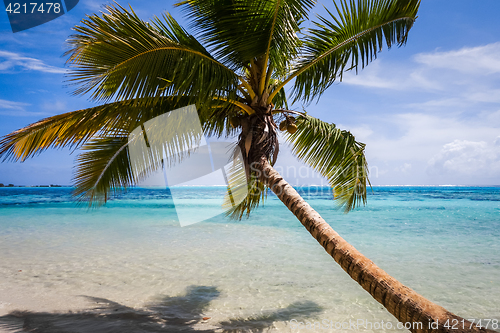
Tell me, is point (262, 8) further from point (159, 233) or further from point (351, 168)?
point (159, 233)

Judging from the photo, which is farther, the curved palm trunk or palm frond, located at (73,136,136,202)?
palm frond, located at (73,136,136,202)

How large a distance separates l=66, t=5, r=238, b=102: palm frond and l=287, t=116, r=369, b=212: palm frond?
82.9 inches

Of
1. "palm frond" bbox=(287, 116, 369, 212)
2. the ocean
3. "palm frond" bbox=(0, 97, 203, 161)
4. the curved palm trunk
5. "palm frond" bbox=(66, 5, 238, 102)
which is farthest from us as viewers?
"palm frond" bbox=(287, 116, 369, 212)

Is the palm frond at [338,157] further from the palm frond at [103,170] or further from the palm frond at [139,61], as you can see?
the palm frond at [103,170]

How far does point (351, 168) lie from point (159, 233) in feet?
31.2

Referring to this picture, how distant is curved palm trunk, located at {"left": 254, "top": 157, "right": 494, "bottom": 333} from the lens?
163 centimetres

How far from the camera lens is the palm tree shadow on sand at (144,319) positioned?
13.9 ft

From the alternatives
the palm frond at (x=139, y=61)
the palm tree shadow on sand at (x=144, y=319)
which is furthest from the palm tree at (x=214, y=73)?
the palm tree shadow on sand at (x=144, y=319)

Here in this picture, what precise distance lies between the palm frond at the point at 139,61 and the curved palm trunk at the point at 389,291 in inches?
76.8

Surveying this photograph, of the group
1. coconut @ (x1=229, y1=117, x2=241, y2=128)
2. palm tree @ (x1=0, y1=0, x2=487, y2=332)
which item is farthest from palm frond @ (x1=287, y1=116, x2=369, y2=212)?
coconut @ (x1=229, y1=117, x2=241, y2=128)

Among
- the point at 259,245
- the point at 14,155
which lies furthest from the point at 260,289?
the point at 14,155

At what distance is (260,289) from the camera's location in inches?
235

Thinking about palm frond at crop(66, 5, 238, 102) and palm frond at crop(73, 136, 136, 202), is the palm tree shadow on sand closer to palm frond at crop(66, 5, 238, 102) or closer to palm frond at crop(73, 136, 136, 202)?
palm frond at crop(73, 136, 136, 202)

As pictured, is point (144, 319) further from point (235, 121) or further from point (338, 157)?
point (338, 157)
